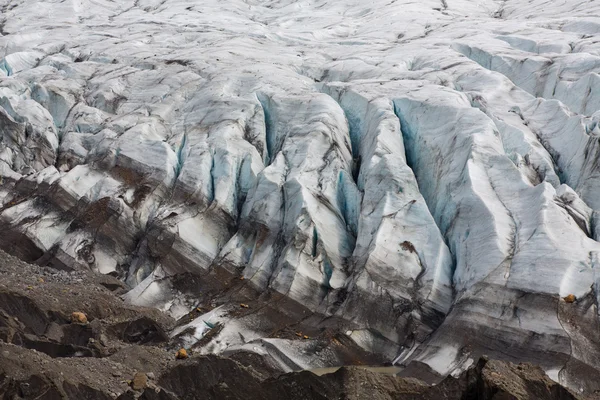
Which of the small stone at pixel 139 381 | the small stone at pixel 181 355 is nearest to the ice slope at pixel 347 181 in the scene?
the small stone at pixel 181 355

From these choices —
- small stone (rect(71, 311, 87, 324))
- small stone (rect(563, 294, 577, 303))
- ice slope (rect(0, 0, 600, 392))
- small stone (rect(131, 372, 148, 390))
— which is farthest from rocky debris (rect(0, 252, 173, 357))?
small stone (rect(563, 294, 577, 303))

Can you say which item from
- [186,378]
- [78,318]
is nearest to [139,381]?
[186,378]

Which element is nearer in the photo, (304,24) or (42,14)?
(304,24)

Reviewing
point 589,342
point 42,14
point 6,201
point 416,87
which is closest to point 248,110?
point 416,87

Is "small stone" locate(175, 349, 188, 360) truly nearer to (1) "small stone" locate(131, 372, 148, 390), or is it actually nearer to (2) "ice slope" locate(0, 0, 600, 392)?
Result: (2) "ice slope" locate(0, 0, 600, 392)

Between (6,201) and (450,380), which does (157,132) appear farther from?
(450,380)

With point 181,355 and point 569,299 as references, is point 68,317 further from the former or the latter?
point 569,299
